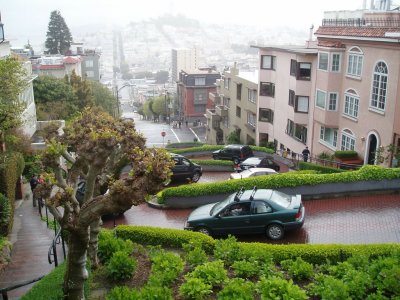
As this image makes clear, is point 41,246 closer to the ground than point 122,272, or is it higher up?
closer to the ground

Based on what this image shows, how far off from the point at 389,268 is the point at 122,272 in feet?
20.4

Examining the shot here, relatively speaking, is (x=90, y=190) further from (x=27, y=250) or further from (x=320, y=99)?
(x=320, y=99)

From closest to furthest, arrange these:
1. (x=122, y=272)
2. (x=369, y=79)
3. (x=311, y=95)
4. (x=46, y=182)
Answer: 1. (x=46, y=182)
2. (x=122, y=272)
3. (x=369, y=79)
4. (x=311, y=95)

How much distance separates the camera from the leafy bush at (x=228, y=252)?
12047mm

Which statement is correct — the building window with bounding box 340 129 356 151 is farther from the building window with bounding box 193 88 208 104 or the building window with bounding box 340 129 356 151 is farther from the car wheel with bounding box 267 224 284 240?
the building window with bounding box 193 88 208 104

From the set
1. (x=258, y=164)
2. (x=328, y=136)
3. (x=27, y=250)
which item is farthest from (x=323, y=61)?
(x=27, y=250)

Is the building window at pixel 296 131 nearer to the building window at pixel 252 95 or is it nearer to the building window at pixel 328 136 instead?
the building window at pixel 328 136

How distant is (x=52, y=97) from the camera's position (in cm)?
4944

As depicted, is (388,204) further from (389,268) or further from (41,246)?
(41,246)

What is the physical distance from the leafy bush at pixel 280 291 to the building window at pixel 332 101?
25.6 meters

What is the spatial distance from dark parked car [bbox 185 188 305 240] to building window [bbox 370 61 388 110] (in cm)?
1502

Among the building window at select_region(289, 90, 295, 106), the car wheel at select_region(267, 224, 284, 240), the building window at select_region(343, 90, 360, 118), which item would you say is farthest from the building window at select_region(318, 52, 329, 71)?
the car wheel at select_region(267, 224, 284, 240)

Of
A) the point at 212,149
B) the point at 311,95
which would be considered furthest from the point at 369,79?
the point at 212,149

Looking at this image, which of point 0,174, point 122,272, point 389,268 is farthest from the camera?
point 0,174
